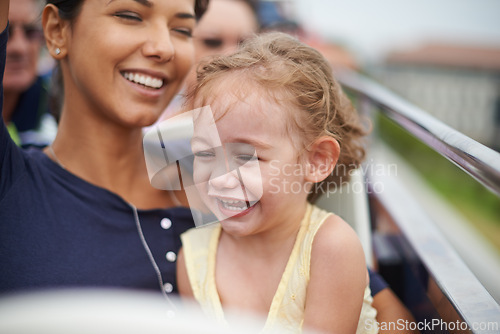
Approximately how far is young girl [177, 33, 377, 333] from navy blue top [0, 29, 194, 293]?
0.22 meters

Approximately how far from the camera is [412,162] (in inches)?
494

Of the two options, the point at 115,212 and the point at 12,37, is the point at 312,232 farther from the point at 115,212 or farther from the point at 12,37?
the point at 12,37

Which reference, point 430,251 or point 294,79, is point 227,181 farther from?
point 430,251

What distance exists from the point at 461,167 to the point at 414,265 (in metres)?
0.59

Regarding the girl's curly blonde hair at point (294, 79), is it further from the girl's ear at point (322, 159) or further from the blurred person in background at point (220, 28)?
the blurred person in background at point (220, 28)

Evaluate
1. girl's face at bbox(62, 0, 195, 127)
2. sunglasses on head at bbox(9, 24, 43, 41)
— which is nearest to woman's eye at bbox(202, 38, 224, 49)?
sunglasses on head at bbox(9, 24, 43, 41)

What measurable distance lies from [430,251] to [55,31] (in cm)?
137

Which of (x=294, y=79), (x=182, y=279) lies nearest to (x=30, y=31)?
(x=182, y=279)

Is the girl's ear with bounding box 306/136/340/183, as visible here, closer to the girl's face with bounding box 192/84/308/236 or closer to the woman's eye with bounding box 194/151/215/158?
the girl's face with bounding box 192/84/308/236

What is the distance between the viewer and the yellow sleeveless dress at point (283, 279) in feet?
3.90

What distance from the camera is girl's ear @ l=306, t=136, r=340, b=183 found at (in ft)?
4.05

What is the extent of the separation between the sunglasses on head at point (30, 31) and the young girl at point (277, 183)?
1840mm

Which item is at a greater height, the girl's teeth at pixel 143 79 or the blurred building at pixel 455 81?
the girl's teeth at pixel 143 79

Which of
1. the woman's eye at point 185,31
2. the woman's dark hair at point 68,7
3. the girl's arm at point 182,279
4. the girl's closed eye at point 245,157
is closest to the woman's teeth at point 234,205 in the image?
the girl's closed eye at point 245,157
